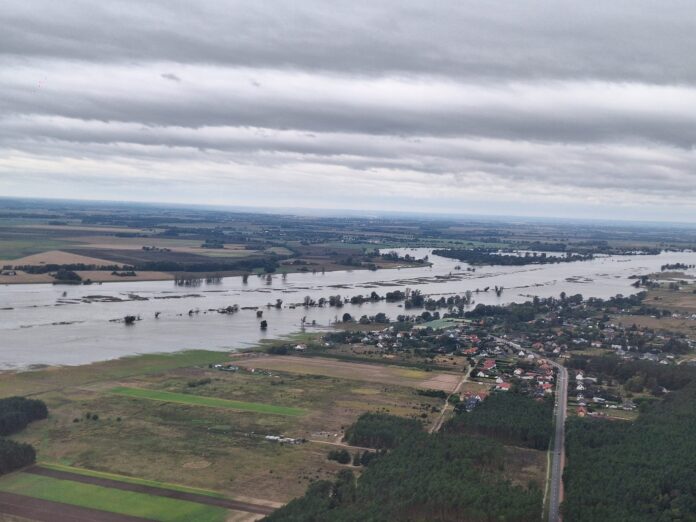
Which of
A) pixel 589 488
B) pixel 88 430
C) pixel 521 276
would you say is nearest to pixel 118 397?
pixel 88 430

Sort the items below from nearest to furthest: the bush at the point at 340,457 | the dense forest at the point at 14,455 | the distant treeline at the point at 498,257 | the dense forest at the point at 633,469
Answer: the dense forest at the point at 633,469 < the dense forest at the point at 14,455 < the bush at the point at 340,457 < the distant treeline at the point at 498,257

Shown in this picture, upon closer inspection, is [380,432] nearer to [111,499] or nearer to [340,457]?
[340,457]

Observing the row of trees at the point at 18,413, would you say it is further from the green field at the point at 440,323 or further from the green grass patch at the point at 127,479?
the green field at the point at 440,323

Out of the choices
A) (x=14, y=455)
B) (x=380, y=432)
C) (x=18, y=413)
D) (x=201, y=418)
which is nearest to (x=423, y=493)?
(x=380, y=432)

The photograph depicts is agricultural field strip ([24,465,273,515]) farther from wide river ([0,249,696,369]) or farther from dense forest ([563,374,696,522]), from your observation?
wide river ([0,249,696,369])

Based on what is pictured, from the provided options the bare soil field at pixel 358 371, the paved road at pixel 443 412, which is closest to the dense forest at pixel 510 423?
the paved road at pixel 443 412

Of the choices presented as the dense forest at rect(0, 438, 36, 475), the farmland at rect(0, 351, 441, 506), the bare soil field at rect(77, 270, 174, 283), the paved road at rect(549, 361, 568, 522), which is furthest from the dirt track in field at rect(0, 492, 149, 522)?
the bare soil field at rect(77, 270, 174, 283)
